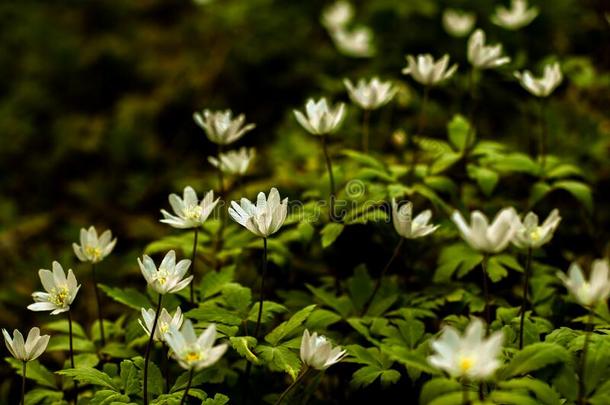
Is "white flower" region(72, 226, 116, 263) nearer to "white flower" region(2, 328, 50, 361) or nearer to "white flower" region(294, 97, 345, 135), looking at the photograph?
"white flower" region(2, 328, 50, 361)

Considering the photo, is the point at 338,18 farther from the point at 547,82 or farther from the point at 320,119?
the point at 320,119

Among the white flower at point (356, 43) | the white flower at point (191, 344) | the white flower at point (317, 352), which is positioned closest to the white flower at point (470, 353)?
the white flower at point (317, 352)

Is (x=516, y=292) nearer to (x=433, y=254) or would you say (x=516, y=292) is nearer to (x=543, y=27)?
(x=433, y=254)

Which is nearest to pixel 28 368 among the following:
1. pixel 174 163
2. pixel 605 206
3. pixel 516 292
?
pixel 516 292

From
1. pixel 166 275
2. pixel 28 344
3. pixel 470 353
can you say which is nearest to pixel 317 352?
pixel 470 353

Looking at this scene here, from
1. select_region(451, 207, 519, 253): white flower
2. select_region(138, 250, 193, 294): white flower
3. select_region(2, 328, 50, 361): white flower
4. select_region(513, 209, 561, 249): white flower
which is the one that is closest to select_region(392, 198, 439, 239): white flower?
select_region(513, 209, 561, 249): white flower

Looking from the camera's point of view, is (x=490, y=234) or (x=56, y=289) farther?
(x=56, y=289)
